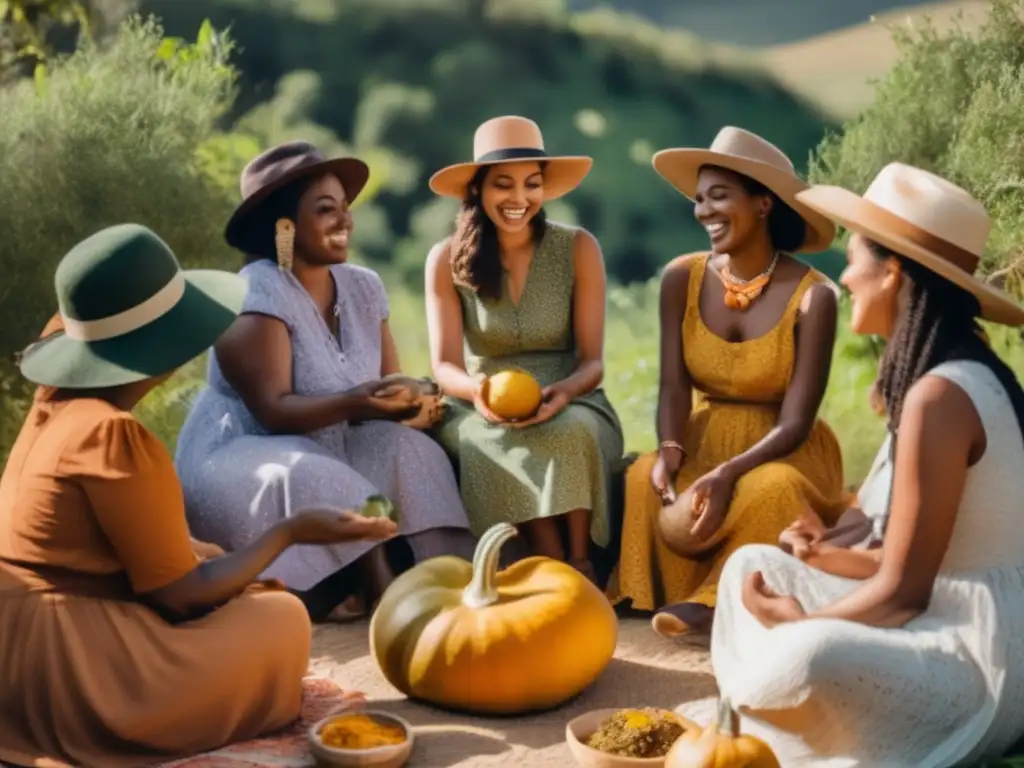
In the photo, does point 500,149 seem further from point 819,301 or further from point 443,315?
point 819,301

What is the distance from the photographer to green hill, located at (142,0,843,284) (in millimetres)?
9992

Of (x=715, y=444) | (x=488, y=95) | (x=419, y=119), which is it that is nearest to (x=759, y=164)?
(x=715, y=444)

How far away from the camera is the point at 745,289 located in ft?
19.4

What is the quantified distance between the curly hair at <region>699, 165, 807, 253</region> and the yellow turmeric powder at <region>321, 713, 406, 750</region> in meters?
2.78

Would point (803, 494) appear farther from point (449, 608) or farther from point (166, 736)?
point (166, 736)

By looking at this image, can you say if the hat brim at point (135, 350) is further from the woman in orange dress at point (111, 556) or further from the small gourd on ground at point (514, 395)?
the small gourd on ground at point (514, 395)

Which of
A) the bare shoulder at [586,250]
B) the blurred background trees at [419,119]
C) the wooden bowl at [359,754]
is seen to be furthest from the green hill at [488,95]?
the wooden bowl at [359,754]

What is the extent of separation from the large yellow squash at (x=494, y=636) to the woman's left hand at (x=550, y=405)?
1095 millimetres

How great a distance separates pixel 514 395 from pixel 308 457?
924 mm

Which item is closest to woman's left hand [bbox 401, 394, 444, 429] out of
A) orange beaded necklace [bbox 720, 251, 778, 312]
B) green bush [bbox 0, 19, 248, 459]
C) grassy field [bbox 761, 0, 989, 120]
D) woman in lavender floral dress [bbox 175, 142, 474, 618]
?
woman in lavender floral dress [bbox 175, 142, 474, 618]

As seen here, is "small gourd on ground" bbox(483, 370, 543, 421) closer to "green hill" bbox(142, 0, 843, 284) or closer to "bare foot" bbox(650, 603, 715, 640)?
"bare foot" bbox(650, 603, 715, 640)

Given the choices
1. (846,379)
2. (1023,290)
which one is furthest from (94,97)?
(1023,290)

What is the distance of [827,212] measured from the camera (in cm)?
423

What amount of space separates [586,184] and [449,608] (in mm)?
5986
